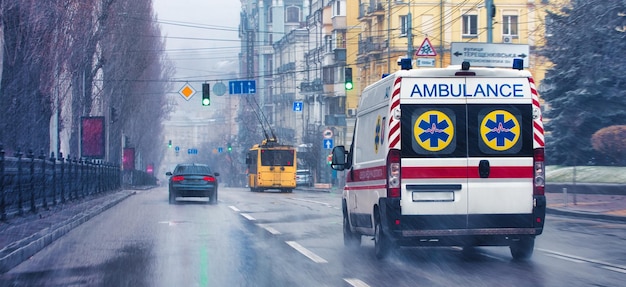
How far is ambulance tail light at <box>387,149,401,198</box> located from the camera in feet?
37.5

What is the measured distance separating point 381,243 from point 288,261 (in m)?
1.26

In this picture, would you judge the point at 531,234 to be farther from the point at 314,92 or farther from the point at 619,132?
the point at 314,92

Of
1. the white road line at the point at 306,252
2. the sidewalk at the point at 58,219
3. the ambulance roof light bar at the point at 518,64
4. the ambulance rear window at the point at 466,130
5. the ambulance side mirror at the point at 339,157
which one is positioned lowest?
the white road line at the point at 306,252

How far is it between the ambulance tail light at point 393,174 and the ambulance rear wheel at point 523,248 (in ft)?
5.63

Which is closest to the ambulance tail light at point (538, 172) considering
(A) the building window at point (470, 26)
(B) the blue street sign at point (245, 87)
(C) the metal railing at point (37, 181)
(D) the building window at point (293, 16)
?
(C) the metal railing at point (37, 181)

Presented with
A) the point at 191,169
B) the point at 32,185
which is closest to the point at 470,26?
the point at 191,169

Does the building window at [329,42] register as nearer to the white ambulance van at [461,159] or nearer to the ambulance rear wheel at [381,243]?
the ambulance rear wheel at [381,243]

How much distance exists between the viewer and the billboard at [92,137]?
42.8 metres

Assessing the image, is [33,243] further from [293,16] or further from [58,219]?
[293,16]

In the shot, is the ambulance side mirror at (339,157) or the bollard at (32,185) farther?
the bollard at (32,185)

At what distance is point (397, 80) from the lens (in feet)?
38.0

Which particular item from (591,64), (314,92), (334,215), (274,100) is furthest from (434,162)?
(274,100)

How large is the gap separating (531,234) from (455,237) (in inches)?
37.5

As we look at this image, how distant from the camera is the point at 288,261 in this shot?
12.3 m
